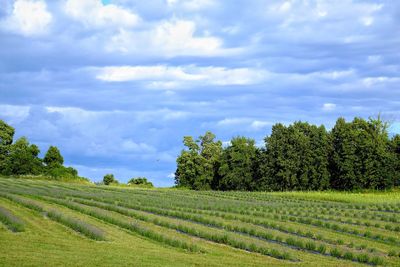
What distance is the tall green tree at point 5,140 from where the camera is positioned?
314ft

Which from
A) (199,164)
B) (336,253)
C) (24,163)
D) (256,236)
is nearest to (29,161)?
(24,163)

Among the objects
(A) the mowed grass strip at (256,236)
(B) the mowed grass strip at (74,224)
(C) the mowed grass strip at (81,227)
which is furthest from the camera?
(B) the mowed grass strip at (74,224)

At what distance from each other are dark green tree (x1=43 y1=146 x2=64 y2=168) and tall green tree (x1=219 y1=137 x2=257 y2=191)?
1084 inches

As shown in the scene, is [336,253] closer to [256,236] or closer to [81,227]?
[256,236]

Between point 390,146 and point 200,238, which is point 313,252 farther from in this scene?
point 390,146

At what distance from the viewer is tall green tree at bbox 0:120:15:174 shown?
9582 centimetres

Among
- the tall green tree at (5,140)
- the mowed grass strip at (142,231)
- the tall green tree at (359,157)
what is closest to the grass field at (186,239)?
the mowed grass strip at (142,231)

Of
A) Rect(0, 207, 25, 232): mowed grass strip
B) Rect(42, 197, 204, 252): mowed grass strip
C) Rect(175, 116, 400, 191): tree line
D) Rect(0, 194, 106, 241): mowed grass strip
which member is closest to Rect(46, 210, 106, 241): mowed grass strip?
Rect(0, 194, 106, 241): mowed grass strip

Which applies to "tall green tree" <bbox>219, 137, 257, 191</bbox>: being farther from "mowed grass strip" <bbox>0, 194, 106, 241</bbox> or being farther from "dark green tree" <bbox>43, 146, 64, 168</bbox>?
"mowed grass strip" <bbox>0, 194, 106, 241</bbox>

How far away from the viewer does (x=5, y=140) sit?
98312 mm

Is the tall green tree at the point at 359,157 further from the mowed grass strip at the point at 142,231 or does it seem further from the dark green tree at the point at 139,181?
the mowed grass strip at the point at 142,231

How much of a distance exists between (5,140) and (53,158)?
11.3m

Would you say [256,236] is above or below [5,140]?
below

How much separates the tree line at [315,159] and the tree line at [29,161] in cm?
2416
